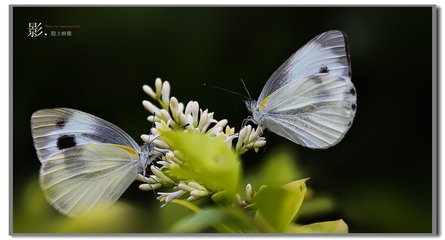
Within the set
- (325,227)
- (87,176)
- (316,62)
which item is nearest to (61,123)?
Answer: (87,176)

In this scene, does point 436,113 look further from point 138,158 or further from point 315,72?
point 138,158

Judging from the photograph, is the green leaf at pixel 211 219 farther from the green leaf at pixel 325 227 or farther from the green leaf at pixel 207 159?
the green leaf at pixel 325 227

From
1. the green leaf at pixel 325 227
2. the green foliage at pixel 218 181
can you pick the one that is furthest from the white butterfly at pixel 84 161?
the green foliage at pixel 218 181

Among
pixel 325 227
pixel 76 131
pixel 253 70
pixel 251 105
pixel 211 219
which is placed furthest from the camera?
pixel 253 70

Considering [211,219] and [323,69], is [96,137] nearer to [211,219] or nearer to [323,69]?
[323,69]
